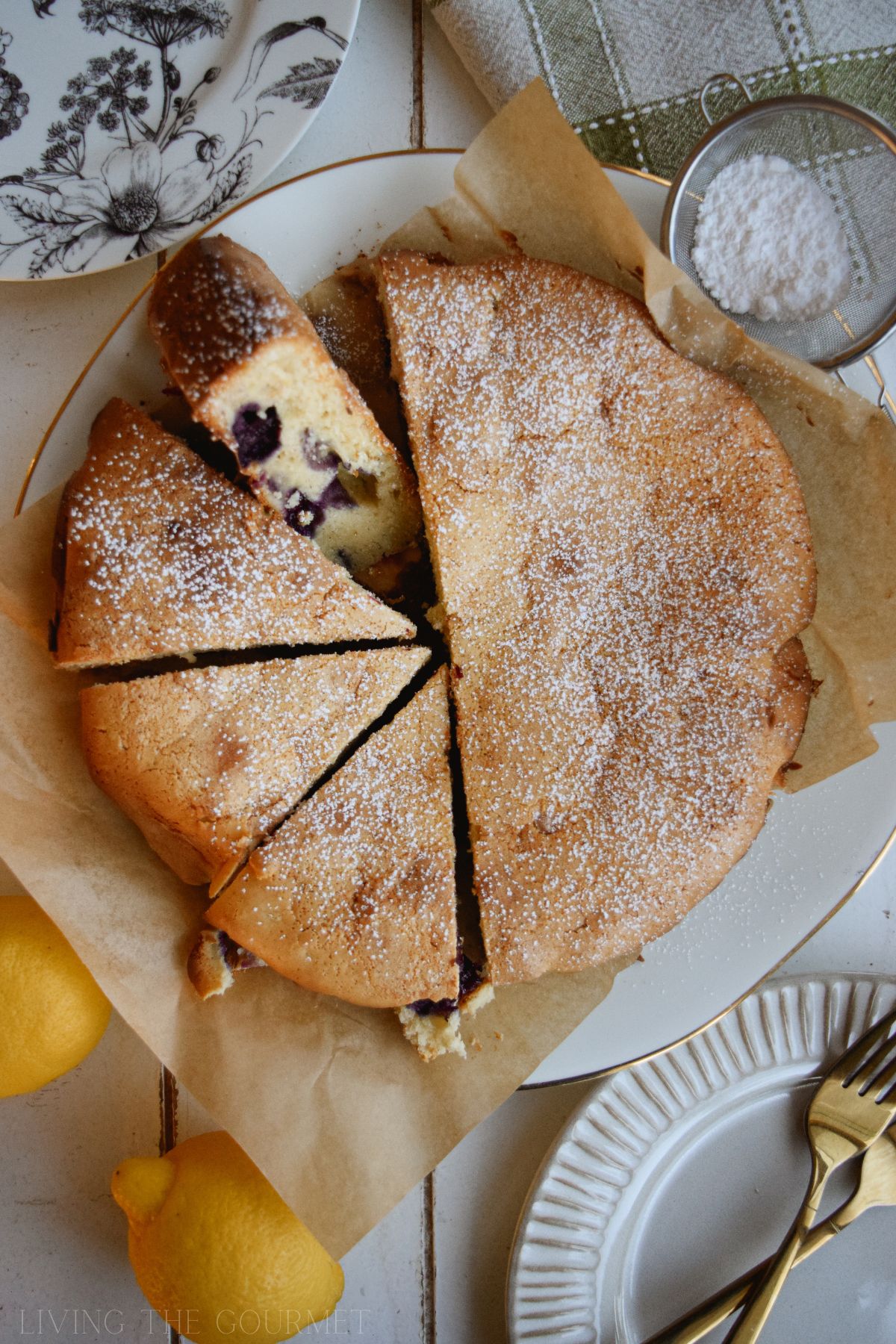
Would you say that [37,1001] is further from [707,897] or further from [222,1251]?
[707,897]

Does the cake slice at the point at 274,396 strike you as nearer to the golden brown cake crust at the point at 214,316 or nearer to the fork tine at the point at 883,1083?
the golden brown cake crust at the point at 214,316

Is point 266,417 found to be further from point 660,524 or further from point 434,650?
point 660,524

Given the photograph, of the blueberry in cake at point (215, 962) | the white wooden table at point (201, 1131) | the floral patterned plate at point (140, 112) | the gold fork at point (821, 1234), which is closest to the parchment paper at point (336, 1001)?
the blueberry in cake at point (215, 962)

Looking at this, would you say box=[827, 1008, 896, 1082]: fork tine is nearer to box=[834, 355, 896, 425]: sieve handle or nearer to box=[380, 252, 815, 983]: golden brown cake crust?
box=[380, 252, 815, 983]: golden brown cake crust

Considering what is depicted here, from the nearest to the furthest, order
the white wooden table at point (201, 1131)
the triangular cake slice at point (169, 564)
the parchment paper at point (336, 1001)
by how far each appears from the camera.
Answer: the triangular cake slice at point (169, 564) < the parchment paper at point (336, 1001) < the white wooden table at point (201, 1131)

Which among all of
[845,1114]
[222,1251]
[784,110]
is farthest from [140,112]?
[845,1114]

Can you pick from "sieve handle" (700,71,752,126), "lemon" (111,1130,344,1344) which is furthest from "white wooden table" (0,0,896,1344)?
"sieve handle" (700,71,752,126)
